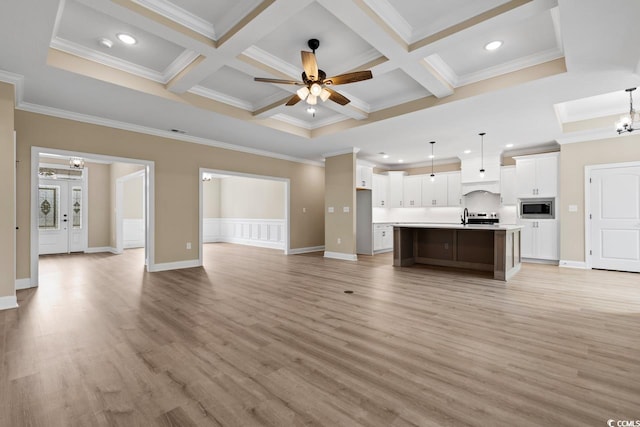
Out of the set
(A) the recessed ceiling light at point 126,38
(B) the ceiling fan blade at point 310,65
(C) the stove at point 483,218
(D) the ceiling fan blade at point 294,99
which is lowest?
(C) the stove at point 483,218

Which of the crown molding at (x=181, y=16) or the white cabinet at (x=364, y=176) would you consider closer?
the crown molding at (x=181, y=16)

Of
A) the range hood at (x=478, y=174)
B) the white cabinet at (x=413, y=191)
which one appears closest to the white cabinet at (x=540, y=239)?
the range hood at (x=478, y=174)

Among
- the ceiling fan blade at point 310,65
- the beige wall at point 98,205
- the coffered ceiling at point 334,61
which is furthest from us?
the beige wall at point 98,205

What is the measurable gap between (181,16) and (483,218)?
758 cm

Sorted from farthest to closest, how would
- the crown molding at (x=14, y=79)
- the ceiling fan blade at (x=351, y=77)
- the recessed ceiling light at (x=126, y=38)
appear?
1. the crown molding at (x=14, y=79)
2. the recessed ceiling light at (x=126, y=38)
3. the ceiling fan blade at (x=351, y=77)

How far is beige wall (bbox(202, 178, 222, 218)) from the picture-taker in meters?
12.2

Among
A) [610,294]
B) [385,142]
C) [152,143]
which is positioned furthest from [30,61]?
[610,294]

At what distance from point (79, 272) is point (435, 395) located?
21.7 ft

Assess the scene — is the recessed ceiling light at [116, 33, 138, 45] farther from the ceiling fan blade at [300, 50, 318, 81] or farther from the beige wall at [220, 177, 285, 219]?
the beige wall at [220, 177, 285, 219]

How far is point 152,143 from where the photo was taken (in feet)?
19.1

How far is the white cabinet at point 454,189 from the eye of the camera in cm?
868

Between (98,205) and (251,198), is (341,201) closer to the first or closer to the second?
(251,198)

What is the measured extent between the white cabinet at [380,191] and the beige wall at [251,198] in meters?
2.84

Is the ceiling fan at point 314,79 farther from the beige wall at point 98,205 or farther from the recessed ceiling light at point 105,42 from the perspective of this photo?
the beige wall at point 98,205
